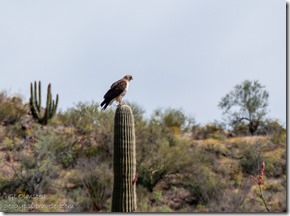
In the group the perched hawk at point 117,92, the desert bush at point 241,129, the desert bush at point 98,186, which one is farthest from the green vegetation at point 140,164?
the perched hawk at point 117,92

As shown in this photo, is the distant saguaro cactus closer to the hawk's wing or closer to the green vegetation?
the green vegetation

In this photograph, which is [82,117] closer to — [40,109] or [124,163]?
[40,109]

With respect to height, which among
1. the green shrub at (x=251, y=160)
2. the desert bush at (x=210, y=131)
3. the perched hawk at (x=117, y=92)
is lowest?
the green shrub at (x=251, y=160)

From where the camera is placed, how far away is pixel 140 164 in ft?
59.3

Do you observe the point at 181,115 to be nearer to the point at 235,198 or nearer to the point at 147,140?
the point at 147,140

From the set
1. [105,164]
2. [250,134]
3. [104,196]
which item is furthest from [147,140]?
[250,134]

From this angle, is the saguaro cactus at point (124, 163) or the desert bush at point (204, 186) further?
the desert bush at point (204, 186)

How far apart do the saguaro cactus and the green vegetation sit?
5.14 metres

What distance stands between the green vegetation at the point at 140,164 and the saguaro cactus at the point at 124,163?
16.9ft

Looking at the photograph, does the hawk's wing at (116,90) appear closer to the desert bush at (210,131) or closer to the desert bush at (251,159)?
the desert bush at (251,159)

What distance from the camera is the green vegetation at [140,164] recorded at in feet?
51.7

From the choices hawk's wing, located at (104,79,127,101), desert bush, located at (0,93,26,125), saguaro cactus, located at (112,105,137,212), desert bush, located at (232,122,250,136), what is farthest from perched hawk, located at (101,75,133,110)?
desert bush, located at (232,122,250,136)

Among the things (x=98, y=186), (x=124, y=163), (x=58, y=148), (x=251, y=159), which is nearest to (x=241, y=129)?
(x=251, y=159)

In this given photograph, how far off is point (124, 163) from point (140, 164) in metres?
10.3
